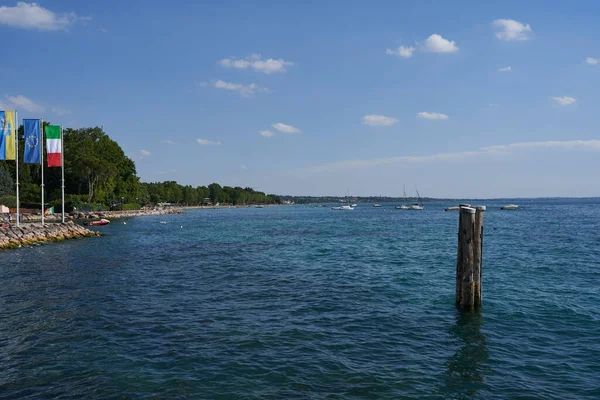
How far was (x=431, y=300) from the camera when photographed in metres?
19.2

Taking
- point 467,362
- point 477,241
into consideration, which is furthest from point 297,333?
point 477,241

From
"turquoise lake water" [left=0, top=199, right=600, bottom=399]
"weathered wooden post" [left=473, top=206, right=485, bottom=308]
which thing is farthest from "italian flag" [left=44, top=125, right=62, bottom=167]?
"weathered wooden post" [left=473, top=206, right=485, bottom=308]

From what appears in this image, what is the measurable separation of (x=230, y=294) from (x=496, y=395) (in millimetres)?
12866

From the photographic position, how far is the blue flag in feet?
143

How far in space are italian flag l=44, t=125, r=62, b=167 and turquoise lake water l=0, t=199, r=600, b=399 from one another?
21438 mm

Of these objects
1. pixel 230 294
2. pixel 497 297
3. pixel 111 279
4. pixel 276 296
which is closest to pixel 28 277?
pixel 111 279

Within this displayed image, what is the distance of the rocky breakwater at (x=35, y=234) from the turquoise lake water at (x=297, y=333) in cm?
1637

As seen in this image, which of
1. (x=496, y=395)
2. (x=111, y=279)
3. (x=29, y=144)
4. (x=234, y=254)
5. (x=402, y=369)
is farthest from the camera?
(x=29, y=144)

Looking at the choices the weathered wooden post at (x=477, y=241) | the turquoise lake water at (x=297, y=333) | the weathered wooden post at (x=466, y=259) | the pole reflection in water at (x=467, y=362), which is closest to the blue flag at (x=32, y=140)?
the turquoise lake water at (x=297, y=333)

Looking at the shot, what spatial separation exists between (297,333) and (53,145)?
4308 cm

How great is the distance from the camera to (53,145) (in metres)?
47.4

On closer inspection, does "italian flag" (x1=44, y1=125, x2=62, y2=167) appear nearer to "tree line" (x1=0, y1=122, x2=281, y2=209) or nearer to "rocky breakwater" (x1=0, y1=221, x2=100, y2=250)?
"rocky breakwater" (x1=0, y1=221, x2=100, y2=250)

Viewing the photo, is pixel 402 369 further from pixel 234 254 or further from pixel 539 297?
pixel 234 254

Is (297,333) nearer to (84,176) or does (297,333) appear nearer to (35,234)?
(35,234)
